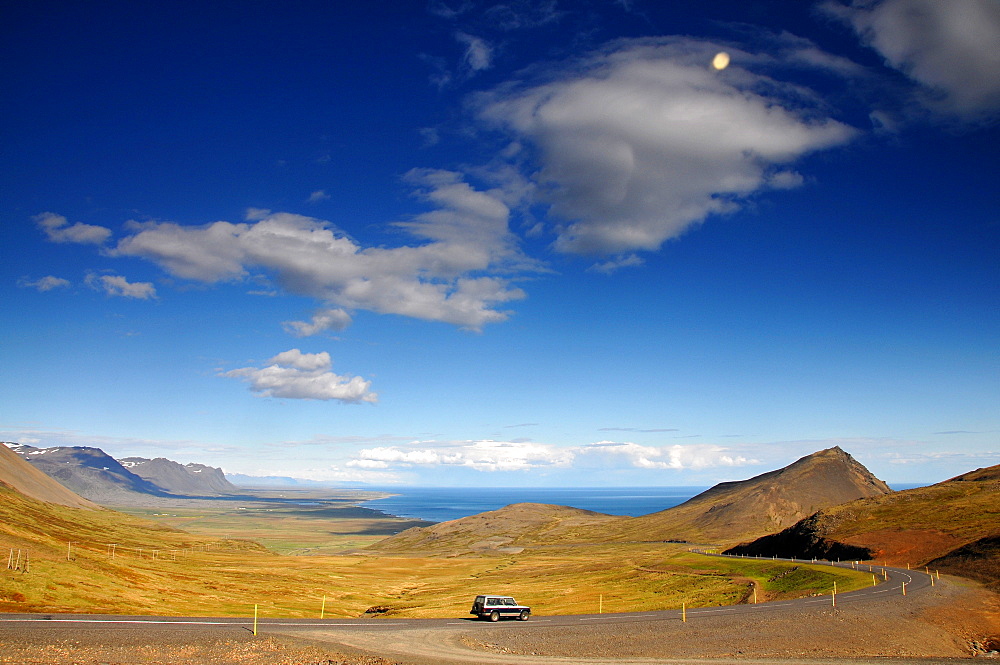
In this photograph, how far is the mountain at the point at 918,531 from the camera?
87.2 metres

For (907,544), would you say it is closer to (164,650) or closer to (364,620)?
(364,620)

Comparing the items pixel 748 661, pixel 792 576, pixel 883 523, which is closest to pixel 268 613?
pixel 748 661

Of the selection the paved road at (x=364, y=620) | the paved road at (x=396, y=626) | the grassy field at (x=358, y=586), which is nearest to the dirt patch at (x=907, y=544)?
the grassy field at (x=358, y=586)

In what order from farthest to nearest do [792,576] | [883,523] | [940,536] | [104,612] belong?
[883,523]
[940,536]
[792,576]
[104,612]

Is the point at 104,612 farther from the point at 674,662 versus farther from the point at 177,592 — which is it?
the point at 674,662

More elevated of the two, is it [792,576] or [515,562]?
[792,576]

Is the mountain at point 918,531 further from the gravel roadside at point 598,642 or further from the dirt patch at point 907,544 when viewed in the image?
the gravel roadside at point 598,642

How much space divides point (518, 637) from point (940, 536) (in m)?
94.1

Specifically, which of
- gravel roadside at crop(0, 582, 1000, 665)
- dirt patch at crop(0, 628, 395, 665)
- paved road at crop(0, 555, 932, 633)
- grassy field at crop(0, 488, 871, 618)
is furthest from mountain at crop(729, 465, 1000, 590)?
dirt patch at crop(0, 628, 395, 665)

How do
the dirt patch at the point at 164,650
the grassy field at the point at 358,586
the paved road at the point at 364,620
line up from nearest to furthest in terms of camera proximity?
the dirt patch at the point at 164,650
the paved road at the point at 364,620
the grassy field at the point at 358,586

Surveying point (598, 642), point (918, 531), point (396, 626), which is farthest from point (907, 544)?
point (396, 626)

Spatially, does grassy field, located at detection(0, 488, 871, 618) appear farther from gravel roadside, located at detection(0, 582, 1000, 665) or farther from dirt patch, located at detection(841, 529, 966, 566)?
gravel roadside, located at detection(0, 582, 1000, 665)

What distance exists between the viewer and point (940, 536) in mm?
103312

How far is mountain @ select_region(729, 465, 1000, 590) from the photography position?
286ft
